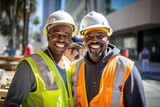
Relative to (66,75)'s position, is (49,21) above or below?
above

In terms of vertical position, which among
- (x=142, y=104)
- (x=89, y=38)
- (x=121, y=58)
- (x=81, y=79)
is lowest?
(x=142, y=104)

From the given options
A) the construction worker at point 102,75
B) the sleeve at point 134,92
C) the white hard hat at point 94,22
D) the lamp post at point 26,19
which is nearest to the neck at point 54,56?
the construction worker at point 102,75

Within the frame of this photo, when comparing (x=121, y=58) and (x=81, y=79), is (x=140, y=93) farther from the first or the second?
(x=81, y=79)

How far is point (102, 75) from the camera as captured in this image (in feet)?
9.67

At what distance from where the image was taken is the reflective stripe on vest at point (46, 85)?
8.82 ft

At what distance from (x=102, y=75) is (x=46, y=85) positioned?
1.81 feet

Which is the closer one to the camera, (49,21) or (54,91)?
(54,91)

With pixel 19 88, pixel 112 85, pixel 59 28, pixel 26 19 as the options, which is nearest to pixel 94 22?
pixel 59 28

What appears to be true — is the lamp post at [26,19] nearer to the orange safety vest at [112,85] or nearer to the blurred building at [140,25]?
the orange safety vest at [112,85]

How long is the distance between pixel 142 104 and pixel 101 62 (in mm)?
562

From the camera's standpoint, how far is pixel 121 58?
2.96 meters

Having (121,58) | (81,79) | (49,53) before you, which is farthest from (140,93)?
(49,53)

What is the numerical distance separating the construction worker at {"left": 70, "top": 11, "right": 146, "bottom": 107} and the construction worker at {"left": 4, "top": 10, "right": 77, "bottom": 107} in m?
0.14

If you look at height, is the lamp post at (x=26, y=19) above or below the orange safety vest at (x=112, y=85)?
above
